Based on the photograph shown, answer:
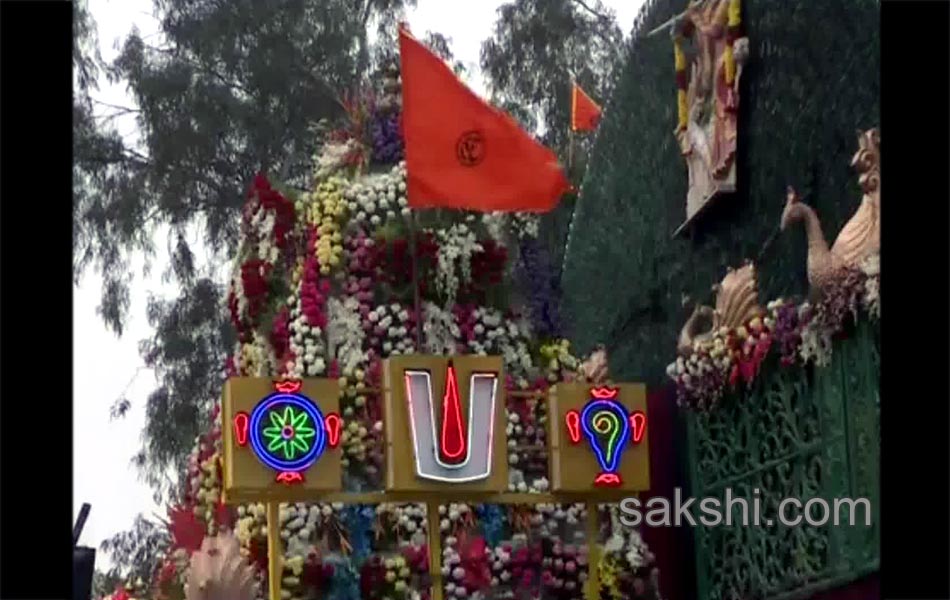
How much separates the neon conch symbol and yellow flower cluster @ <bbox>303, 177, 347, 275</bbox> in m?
2.09

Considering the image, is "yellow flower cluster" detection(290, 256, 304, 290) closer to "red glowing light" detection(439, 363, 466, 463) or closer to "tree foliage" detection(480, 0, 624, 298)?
"red glowing light" detection(439, 363, 466, 463)

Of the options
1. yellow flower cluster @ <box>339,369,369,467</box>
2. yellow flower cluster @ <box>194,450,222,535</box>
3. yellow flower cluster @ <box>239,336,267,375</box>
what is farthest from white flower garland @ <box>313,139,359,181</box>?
yellow flower cluster @ <box>194,450,222,535</box>

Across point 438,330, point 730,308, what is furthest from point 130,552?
point 730,308

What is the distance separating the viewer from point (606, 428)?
40.3 ft

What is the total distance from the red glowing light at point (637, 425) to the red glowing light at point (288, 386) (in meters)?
2.23

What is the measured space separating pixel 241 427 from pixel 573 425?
218 centimetres

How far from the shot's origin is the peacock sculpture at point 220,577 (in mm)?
12242

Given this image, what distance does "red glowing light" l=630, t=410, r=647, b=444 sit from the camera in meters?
12.4

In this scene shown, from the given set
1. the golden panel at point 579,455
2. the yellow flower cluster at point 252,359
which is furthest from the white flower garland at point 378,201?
the golden panel at point 579,455

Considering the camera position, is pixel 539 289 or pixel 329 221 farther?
pixel 539 289

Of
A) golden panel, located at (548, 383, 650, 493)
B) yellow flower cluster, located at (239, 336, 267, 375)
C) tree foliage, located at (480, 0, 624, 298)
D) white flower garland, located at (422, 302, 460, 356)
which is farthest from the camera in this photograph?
tree foliage, located at (480, 0, 624, 298)

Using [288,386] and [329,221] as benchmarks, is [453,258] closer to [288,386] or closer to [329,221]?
[329,221]
